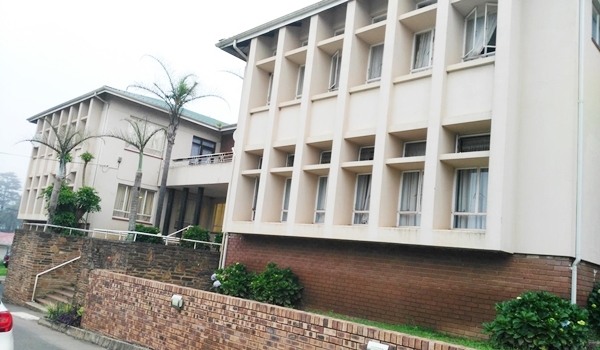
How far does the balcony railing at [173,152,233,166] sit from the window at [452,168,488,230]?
37.3 ft

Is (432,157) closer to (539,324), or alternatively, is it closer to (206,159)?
(539,324)

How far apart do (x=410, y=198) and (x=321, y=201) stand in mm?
2529

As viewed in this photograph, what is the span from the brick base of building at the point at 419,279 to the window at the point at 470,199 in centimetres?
67

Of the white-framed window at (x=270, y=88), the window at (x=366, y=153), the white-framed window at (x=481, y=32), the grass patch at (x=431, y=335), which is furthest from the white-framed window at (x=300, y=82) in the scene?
the grass patch at (x=431, y=335)

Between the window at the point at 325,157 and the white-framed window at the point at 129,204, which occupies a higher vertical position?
the window at the point at 325,157

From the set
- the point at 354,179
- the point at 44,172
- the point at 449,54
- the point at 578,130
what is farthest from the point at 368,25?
the point at 44,172

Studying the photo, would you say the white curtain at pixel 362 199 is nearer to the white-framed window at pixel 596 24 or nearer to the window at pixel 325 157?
the window at pixel 325 157

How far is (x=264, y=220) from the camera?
12.9 meters

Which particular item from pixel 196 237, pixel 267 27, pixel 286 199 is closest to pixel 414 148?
pixel 286 199

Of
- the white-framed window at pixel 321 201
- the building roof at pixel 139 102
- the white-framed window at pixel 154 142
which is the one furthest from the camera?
the white-framed window at pixel 154 142

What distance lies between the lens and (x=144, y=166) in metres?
22.8

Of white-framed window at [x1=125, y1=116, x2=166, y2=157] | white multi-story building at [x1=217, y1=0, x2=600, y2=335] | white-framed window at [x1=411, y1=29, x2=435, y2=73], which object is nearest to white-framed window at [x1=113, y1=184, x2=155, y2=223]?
white-framed window at [x1=125, y1=116, x2=166, y2=157]

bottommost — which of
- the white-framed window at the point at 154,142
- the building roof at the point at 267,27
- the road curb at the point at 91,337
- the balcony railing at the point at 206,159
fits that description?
the road curb at the point at 91,337

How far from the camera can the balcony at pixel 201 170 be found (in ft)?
64.1
